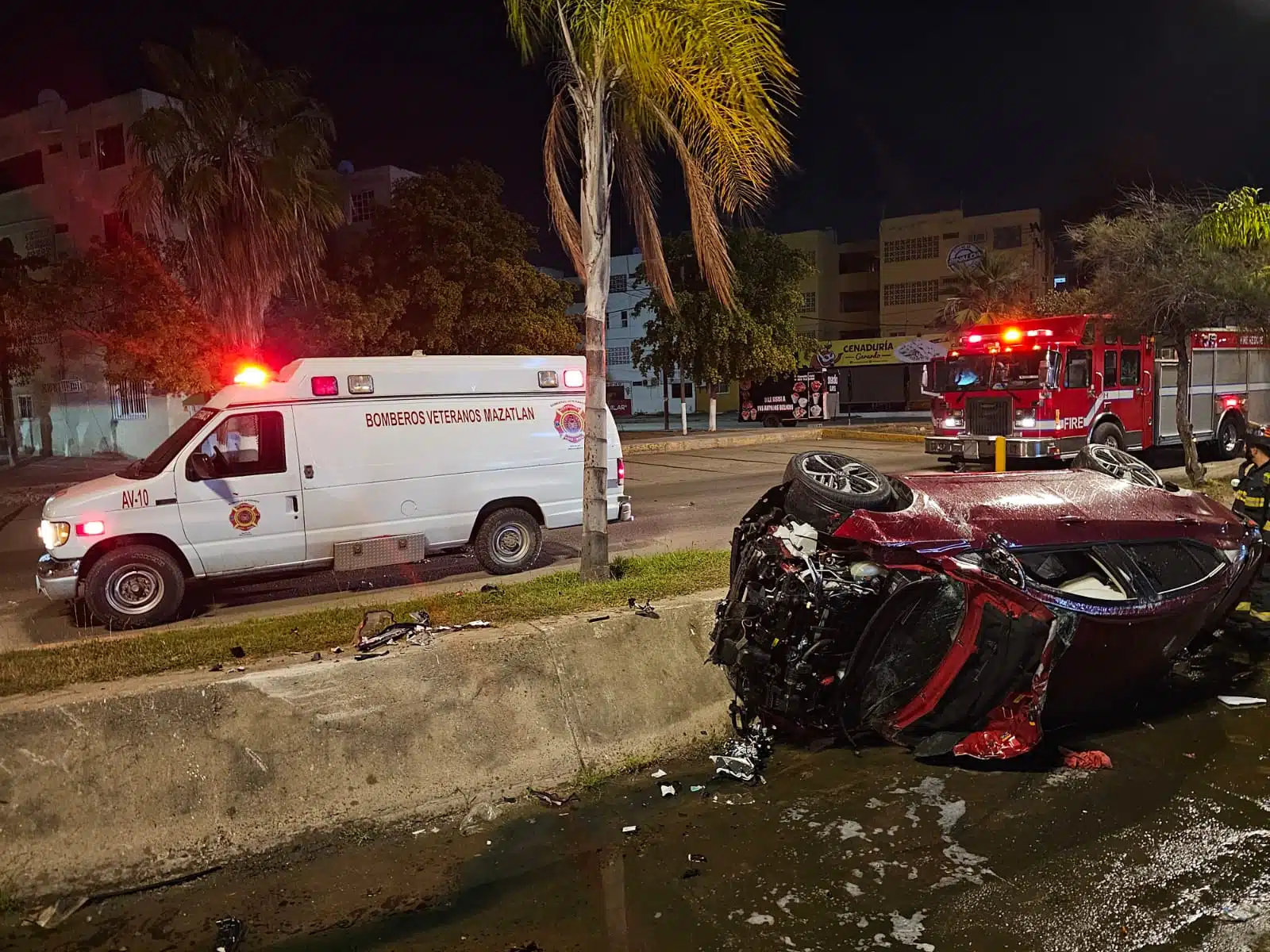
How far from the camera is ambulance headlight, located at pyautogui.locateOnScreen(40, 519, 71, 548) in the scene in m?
6.84

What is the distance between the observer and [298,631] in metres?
5.62

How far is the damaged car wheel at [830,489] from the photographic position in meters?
4.66

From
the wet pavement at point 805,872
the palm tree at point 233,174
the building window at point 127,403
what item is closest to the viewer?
the wet pavement at point 805,872

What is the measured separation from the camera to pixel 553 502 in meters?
9.13

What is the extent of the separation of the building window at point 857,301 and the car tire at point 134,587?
56.2 m

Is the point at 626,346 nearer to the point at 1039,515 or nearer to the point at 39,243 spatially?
the point at 39,243

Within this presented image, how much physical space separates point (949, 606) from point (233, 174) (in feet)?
56.5

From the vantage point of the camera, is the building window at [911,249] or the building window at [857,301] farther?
the building window at [857,301]

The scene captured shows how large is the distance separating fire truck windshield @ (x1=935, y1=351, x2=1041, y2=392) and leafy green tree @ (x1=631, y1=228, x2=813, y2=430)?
1278 cm

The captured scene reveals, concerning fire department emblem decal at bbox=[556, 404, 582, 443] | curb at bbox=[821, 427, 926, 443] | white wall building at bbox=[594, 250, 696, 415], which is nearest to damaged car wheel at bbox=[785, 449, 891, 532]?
fire department emblem decal at bbox=[556, 404, 582, 443]

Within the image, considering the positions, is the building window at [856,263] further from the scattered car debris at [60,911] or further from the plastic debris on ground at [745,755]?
the scattered car debris at [60,911]

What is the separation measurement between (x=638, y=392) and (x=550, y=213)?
51969mm

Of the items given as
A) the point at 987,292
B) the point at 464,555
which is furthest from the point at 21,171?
the point at 987,292

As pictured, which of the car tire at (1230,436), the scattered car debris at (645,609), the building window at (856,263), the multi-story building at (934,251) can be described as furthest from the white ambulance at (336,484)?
the building window at (856,263)
